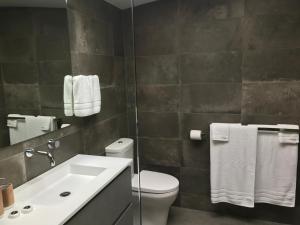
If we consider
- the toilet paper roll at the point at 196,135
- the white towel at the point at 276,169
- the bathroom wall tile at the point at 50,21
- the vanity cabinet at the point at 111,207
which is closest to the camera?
the vanity cabinet at the point at 111,207

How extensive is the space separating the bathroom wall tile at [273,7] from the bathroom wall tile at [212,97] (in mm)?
651

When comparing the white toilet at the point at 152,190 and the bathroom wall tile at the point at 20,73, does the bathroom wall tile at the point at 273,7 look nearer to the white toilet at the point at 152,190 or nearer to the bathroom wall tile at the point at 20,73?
the white toilet at the point at 152,190

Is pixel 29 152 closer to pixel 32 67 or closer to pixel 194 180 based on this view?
pixel 32 67

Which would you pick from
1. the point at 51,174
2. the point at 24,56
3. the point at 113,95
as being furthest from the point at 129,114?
the point at 24,56

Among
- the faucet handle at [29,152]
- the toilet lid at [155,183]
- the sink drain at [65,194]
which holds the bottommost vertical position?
the toilet lid at [155,183]

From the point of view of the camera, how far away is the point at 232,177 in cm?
246

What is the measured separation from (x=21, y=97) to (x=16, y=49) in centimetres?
28

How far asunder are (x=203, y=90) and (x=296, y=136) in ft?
2.93

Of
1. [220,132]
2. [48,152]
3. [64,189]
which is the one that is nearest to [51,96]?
[48,152]

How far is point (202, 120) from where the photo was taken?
2.59 meters

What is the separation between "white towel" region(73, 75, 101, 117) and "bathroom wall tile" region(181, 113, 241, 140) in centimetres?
95

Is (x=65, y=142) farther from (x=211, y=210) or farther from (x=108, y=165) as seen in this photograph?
(x=211, y=210)

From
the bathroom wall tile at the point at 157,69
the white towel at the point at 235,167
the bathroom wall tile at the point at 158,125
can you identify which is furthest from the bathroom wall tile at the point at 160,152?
the bathroom wall tile at the point at 157,69

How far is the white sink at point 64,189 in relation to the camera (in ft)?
3.93
